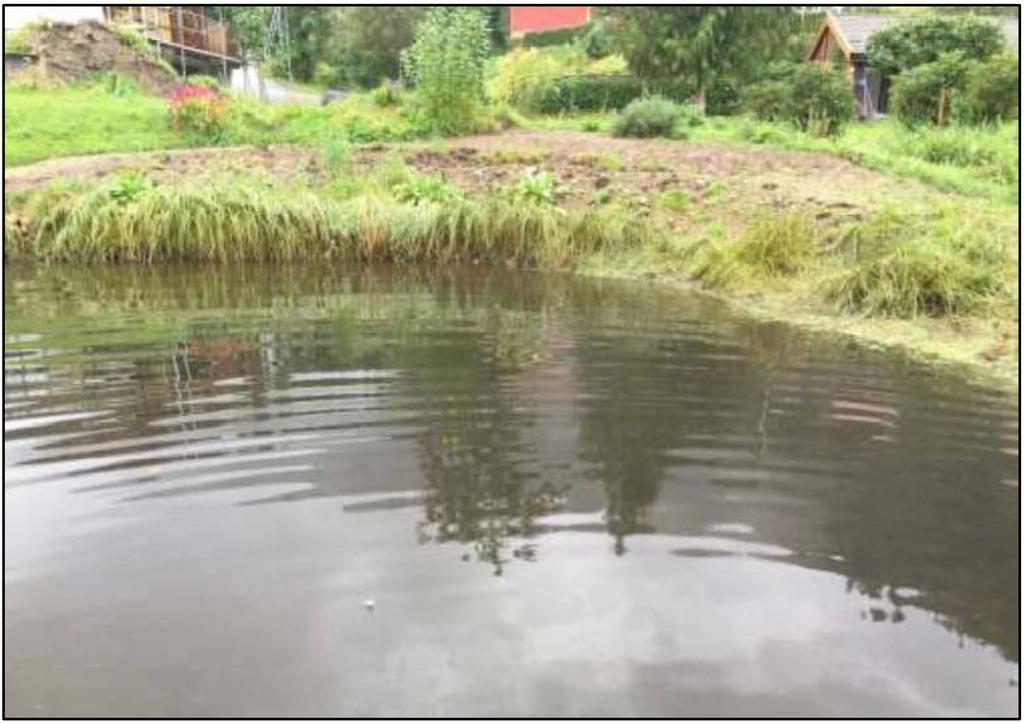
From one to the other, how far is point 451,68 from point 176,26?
14.9m

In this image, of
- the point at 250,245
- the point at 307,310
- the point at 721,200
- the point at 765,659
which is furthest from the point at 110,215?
the point at 765,659

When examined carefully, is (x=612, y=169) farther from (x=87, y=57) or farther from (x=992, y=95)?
(x=87, y=57)

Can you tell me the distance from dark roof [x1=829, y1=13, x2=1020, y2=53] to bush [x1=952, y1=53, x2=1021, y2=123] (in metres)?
10.9

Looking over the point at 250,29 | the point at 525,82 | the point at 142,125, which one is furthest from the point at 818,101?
the point at 250,29

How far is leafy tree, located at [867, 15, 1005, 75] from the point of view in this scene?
26734 mm

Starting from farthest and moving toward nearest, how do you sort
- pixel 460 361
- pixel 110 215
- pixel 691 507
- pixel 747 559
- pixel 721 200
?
pixel 721 200, pixel 110 215, pixel 460 361, pixel 691 507, pixel 747 559

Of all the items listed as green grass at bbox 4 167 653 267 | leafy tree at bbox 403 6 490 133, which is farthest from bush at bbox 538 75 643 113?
green grass at bbox 4 167 653 267

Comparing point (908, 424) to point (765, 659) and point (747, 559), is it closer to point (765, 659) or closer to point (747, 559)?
point (747, 559)

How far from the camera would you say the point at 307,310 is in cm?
934

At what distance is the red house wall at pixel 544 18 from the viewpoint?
42.9 meters

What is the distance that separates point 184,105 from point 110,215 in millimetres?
6200

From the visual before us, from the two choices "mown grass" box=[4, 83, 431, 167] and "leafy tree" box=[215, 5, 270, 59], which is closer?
"mown grass" box=[4, 83, 431, 167]

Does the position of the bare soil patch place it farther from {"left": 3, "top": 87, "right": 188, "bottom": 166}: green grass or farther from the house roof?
the house roof

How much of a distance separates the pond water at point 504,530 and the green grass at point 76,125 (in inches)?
373
